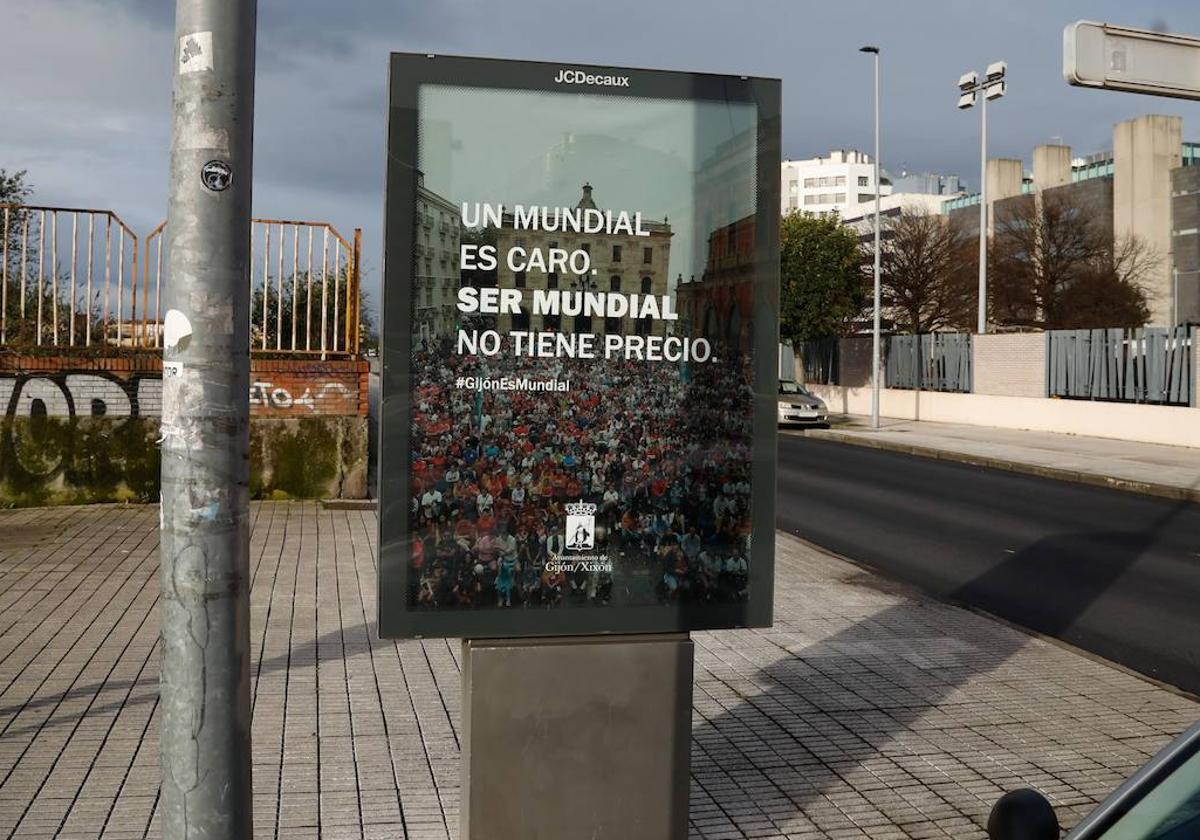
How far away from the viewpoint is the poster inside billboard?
4.36 m

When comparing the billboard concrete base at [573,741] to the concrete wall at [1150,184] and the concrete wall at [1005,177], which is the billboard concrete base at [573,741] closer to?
the concrete wall at [1150,184]

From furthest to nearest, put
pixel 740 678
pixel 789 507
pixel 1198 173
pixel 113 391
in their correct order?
pixel 1198 173
pixel 789 507
pixel 113 391
pixel 740 678

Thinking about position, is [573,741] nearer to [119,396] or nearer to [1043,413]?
[119,396]

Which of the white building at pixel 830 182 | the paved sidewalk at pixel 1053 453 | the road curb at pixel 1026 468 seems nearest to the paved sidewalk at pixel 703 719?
the road curb at pixel 1026 468

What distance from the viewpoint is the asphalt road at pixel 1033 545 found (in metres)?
9.43

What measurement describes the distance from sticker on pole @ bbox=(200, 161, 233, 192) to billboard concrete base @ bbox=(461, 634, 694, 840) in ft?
6.14

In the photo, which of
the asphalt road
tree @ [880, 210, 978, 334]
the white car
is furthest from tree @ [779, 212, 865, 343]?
the asphalt road

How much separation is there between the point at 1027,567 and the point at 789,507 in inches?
194

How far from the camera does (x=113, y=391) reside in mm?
14516

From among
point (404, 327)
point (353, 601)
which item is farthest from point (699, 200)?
point (353, 601)

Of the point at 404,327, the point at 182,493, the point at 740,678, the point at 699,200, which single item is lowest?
the point at 740,678

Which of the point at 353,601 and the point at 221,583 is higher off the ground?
the point at 221,583

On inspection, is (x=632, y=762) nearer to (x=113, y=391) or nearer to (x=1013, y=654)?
(x=1013, y=654)

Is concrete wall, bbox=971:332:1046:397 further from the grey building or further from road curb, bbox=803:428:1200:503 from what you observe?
the grey building
